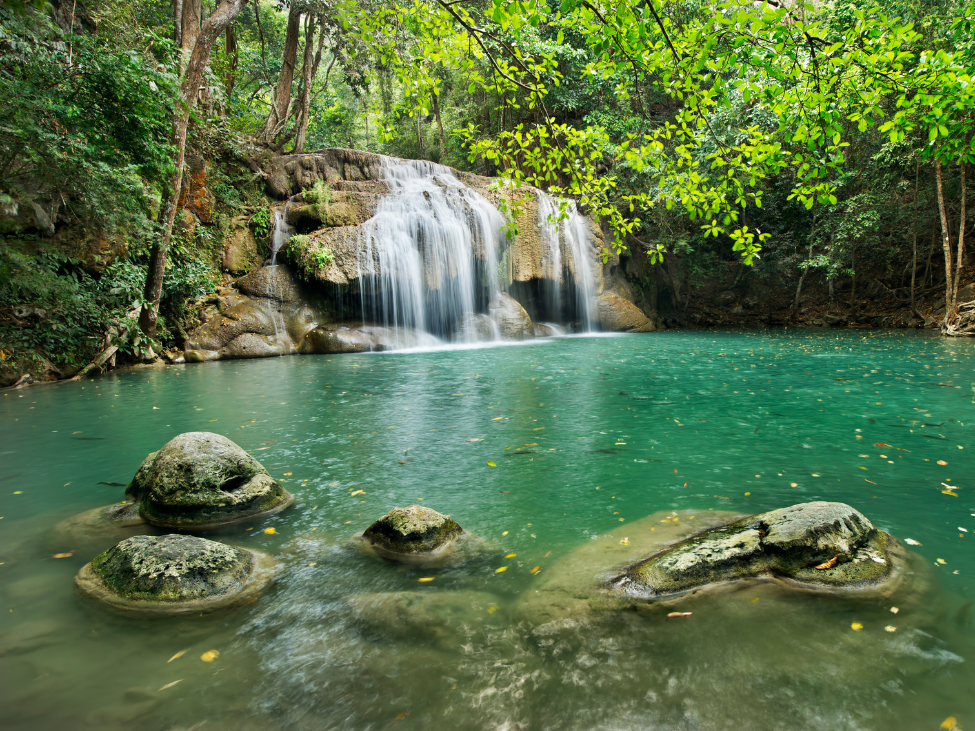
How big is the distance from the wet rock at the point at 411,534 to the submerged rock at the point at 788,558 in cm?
110

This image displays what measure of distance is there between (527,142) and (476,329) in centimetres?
1448

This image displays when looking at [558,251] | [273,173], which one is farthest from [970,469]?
[273,173]

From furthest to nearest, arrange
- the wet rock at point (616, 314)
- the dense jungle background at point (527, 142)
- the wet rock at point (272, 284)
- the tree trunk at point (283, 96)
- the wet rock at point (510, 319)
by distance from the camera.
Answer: the wet rock at point (616, 314), the tree trunk at point (283, 96), the wet rock at point (510, 319), the wet rock at point (272, 284), the dense jungle background at point (527, 142)

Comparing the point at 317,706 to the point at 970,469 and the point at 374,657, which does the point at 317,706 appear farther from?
the point at 970,469

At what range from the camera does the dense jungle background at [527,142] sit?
3266 millimetres

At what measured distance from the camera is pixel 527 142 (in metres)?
4.15

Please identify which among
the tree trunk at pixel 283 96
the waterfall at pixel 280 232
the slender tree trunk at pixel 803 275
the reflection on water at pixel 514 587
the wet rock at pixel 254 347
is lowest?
the reflection on water at pixel 514 587

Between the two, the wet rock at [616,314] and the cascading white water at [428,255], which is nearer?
the cascading white water at [428,255]

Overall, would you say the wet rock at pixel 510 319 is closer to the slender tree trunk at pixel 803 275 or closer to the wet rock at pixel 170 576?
the slender tree trunk at pixel 803 275

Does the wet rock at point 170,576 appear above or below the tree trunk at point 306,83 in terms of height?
below

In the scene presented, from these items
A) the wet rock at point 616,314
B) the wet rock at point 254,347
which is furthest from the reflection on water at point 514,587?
the wet rock at point 616,314

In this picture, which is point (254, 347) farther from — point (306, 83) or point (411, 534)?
point (411, 534)

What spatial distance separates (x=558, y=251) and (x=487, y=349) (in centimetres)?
688

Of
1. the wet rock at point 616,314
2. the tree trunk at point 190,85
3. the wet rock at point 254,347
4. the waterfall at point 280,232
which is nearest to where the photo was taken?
the tree trunk at point 190,85
